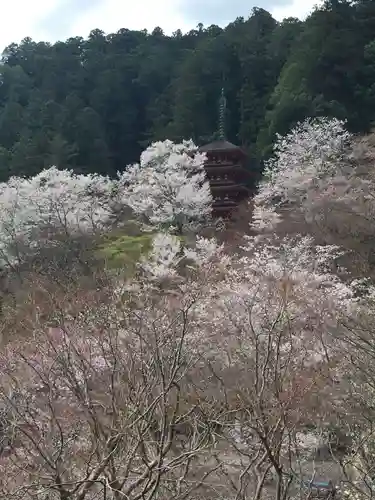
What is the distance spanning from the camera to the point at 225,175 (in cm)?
2588

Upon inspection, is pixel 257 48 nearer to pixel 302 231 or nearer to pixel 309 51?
pixel 309 51

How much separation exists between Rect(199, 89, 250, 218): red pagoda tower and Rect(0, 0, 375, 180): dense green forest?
119 cm

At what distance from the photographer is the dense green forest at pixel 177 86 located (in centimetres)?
2492

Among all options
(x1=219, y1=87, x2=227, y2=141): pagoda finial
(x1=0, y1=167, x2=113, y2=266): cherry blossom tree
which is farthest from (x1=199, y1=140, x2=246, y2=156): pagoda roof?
(x1=0, y1=167, x2=113, y2=266): cherry blossom tree

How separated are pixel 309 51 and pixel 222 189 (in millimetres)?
6427

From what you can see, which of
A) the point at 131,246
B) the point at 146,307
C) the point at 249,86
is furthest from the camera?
the point at 249,86

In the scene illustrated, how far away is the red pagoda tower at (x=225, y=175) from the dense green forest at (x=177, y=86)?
1.19 metres

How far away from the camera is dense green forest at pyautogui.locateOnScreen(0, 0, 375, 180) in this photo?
24.9m

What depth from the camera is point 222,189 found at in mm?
25312

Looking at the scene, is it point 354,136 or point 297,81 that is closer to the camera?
point 354,136

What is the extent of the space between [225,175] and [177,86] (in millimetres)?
9268

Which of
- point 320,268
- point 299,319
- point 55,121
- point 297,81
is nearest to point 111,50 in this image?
point 55,121

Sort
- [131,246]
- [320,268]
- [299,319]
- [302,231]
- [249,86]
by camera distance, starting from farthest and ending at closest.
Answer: [249,86], [131,246], [302,231], [320,268], [299,319]

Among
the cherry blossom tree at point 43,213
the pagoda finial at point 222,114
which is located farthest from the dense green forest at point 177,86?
the cherry blossom tree at point 43,213
